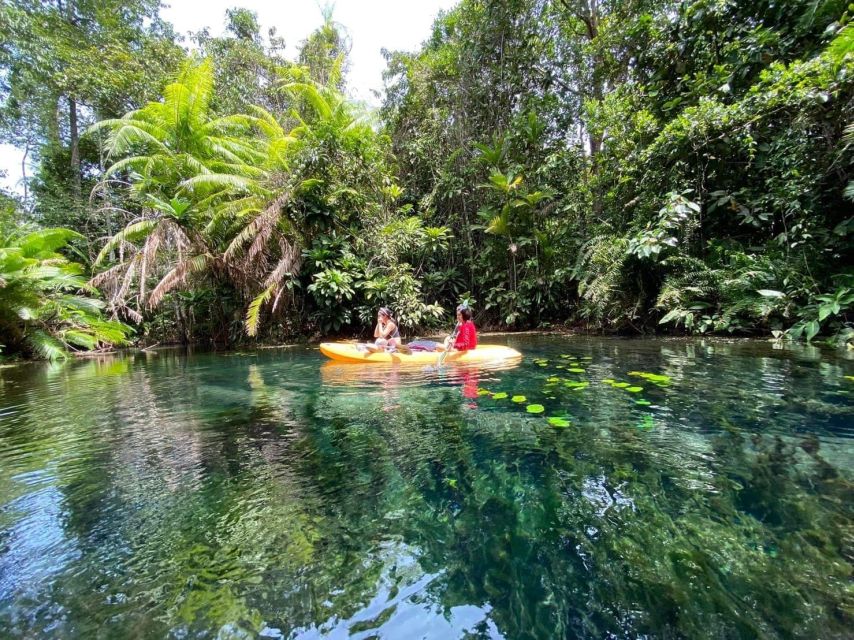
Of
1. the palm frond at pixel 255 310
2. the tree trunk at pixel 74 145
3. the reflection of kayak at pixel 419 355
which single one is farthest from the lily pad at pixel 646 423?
the tree trunk at pixel 74 145

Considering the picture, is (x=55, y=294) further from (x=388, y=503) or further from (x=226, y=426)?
(x=388, y=503)

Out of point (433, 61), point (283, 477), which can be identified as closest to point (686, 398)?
point (283, 477)

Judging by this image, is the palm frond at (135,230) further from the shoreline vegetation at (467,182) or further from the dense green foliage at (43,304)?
the dense green foliage at (43,304)

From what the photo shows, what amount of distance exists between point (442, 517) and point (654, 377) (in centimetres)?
402

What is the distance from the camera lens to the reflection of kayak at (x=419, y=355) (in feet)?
23.2

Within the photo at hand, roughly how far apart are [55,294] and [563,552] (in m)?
12.7

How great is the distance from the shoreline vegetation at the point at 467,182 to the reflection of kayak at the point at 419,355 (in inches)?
138

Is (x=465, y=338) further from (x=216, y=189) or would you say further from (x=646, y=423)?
(x=216, y=189)

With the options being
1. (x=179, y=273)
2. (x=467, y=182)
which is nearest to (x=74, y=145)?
(x=179, y=273)

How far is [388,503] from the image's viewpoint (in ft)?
8.18

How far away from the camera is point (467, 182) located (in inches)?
557

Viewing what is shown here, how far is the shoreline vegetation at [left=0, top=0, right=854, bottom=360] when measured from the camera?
7.79 m

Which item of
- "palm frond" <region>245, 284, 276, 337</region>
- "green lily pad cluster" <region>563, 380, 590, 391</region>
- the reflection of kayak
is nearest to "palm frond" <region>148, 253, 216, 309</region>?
"palm frond" <region>245, 284, 276, 337</region>

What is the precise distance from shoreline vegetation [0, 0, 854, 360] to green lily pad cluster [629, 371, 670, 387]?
3.51 metres
